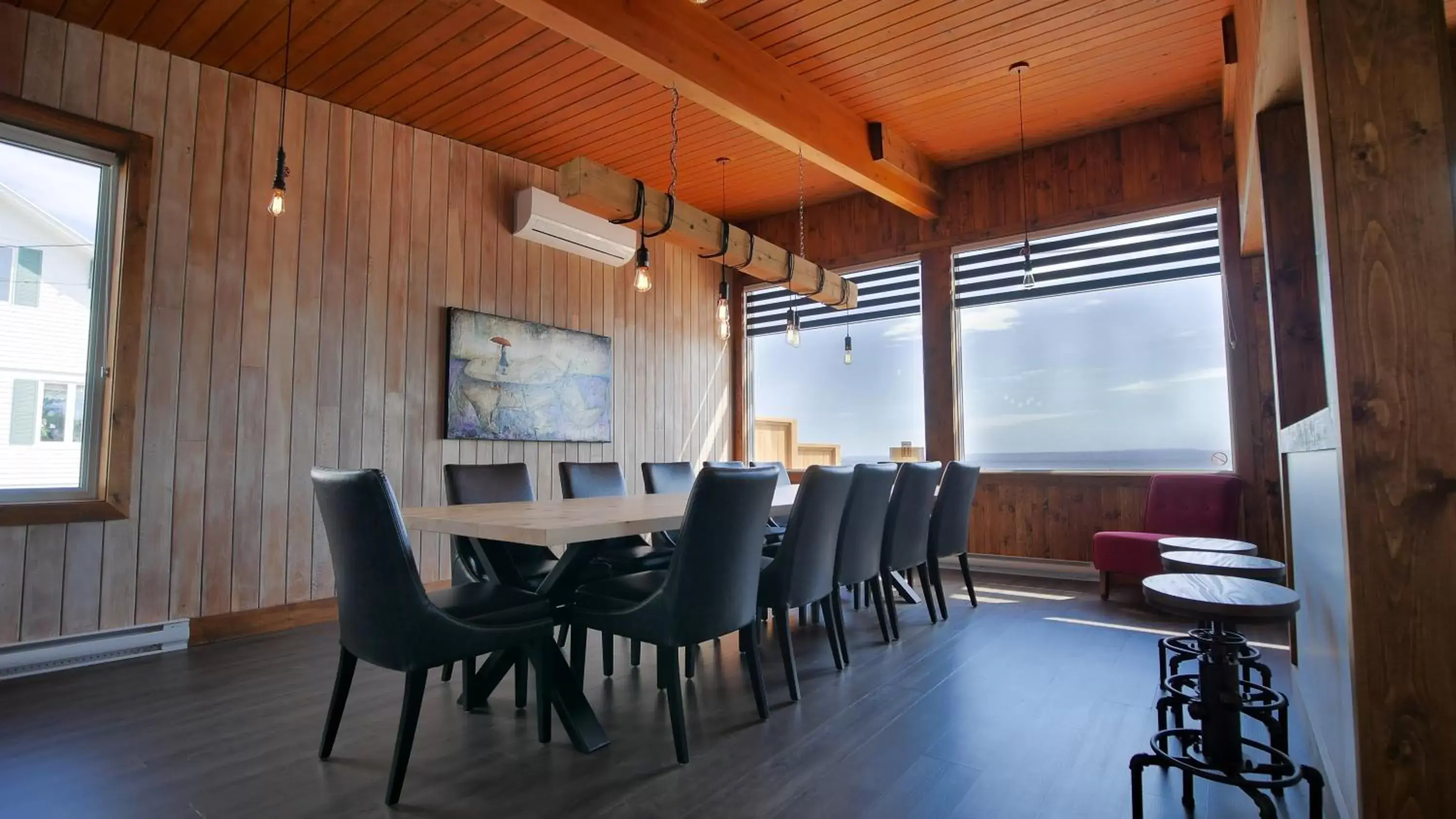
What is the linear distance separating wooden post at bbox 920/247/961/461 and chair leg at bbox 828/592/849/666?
2.73 m

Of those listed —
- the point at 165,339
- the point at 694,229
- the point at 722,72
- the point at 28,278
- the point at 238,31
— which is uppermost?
the point at 238,31

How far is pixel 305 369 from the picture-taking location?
153 inches

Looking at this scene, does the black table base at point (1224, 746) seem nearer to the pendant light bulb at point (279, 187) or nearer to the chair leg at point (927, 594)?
the chair leg at point (927, 594)

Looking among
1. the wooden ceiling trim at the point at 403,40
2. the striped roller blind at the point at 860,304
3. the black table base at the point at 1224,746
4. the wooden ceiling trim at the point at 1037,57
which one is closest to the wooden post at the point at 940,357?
the striped roller blind at the point at 860,304

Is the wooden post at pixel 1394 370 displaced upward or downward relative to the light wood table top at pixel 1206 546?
upward

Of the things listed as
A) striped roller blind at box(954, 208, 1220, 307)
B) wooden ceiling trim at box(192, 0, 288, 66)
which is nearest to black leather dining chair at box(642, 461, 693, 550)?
striped roller blind at box(954, 208, 1220, 307)

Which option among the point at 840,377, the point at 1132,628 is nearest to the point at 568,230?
the point at 840,377

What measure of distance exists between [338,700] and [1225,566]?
9.14ft

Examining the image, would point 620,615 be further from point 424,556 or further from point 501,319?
point 501,319

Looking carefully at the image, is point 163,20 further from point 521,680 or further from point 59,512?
point 521,680

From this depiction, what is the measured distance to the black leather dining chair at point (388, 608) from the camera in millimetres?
1837

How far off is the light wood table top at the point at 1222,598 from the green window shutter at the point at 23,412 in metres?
4.34

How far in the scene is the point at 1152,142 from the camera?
476 centimetres

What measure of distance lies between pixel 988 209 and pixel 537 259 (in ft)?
11.1
